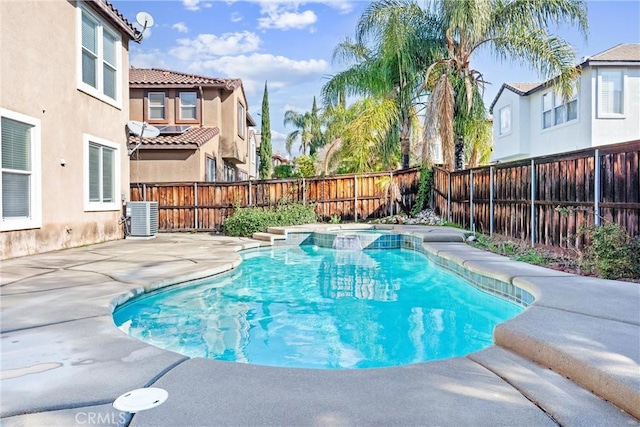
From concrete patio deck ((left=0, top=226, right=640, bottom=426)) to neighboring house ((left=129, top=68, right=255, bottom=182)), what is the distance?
11880 millimetres

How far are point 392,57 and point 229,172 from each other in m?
9.68

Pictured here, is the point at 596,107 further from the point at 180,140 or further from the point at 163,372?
the point at 163,372

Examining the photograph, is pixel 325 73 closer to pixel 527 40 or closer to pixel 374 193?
pixel 374 193

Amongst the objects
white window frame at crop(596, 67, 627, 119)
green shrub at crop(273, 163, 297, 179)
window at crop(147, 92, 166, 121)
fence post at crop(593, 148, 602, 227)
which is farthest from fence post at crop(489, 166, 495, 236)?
green shrub at crop(273, 163, 297, 179)

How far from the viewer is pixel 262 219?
1303 cm

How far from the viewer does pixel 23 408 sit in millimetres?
2139

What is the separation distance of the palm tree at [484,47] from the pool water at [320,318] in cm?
724

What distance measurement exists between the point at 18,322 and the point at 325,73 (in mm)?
15792

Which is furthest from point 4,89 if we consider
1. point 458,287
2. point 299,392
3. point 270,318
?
point 458,287

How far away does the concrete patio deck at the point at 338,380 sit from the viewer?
82.2 inches

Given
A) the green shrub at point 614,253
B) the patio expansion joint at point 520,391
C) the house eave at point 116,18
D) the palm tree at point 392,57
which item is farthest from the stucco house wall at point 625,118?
the patio expansion joint at point 520,391

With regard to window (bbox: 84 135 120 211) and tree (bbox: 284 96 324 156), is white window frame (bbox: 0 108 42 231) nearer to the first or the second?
window (bbox: 84 135 120 211)

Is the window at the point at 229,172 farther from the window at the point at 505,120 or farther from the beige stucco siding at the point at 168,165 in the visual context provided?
the window at the point at 505,120

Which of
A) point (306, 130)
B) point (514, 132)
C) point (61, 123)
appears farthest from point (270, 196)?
point (306, 130)
